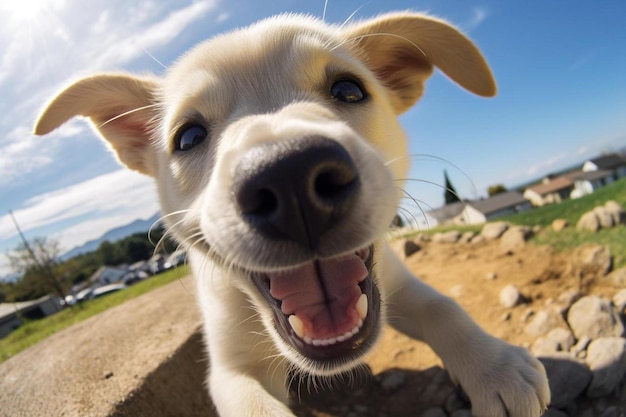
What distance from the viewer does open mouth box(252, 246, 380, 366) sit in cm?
193

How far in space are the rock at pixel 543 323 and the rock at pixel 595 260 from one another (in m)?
1.26

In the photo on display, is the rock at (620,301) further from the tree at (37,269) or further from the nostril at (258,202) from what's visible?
the tree at (37,269)

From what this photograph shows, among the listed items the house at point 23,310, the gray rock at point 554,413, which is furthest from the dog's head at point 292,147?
the house at point 23,310

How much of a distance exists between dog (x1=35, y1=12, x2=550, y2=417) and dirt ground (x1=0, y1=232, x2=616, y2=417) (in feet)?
2.00

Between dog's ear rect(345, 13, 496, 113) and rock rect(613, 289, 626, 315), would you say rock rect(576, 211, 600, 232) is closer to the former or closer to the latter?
rock rect(613, 289, 626, 315)

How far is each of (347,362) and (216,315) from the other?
150 cm

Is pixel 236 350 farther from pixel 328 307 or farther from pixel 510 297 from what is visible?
pixel 510 297

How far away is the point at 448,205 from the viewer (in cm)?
4678

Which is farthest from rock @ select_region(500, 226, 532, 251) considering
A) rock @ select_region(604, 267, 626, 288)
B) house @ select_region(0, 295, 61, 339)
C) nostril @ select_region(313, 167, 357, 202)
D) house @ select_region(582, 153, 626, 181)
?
house @ select_region(582, 153, 626, 181)

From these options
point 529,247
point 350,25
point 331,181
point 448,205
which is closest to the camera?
point 331,181

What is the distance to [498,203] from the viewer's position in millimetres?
50875

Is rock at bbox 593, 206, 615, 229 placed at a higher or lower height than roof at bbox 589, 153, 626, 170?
higher

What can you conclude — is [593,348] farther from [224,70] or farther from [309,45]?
[224,70]

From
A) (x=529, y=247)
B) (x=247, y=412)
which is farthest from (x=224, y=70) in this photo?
(x=529, y=247)
